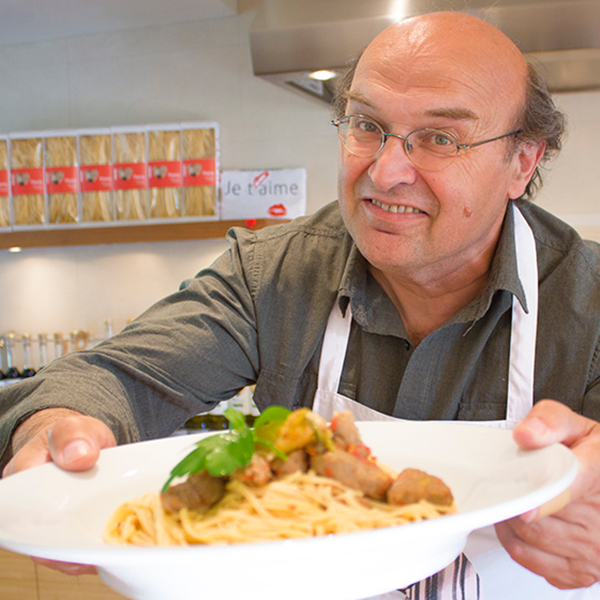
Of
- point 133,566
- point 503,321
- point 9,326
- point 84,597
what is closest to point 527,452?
point 133,566

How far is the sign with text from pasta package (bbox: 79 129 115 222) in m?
0.62

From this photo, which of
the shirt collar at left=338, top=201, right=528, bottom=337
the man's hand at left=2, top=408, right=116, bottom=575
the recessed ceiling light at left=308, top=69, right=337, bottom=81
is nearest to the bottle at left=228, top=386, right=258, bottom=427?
the recessed ceiling light at left=308, top=69, right=337, bottom=81

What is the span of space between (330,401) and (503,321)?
40cm

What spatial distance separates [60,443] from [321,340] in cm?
74

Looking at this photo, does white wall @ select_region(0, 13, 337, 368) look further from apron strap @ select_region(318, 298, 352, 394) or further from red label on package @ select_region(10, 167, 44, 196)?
apron strap @ select_region(318, 298, 352, 394)

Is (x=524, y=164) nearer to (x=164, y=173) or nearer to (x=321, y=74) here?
(x=321, y=74)

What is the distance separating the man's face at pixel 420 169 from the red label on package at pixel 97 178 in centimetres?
239

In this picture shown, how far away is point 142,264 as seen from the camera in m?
3.59

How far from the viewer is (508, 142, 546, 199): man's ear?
1393mm

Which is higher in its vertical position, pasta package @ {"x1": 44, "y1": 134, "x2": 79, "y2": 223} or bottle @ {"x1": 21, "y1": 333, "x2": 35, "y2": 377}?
pasta package @ {"x1": 44, "y1": 134, "x2": 79, "y2": 223}

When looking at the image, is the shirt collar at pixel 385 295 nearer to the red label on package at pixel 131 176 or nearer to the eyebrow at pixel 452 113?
the eyebrow at pixel 452 113

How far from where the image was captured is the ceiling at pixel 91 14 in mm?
3135

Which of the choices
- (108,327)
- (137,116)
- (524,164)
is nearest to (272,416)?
(524,164)

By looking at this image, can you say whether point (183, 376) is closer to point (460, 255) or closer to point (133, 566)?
point (460, 255)
